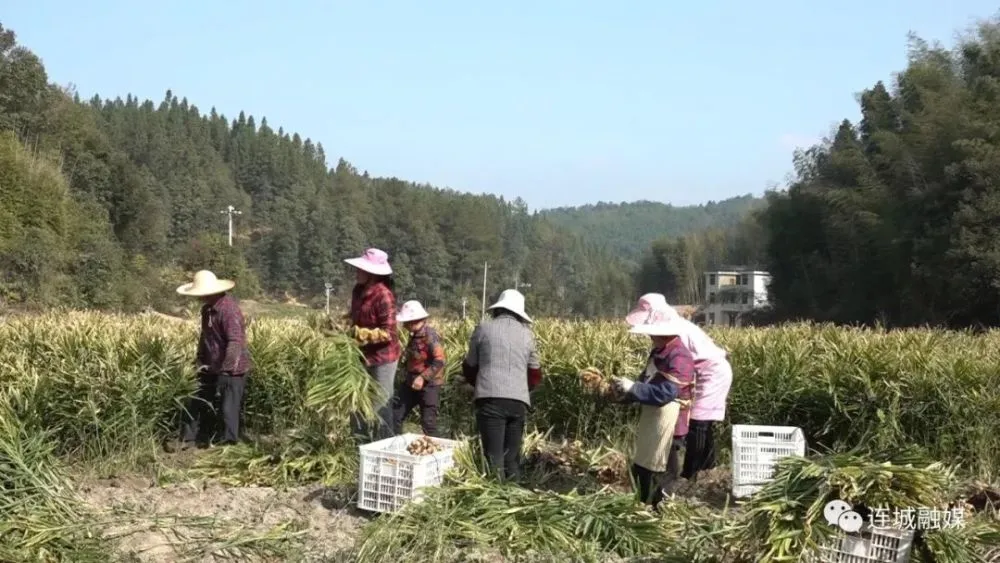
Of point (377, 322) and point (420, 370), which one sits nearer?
point (377, 322)

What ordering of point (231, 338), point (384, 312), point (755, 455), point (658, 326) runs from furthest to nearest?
point (231, 338), point (384, 312), point (755, 455), point (658, 326)

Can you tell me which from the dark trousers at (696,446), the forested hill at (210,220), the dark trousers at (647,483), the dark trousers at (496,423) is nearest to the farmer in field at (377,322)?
the dark trousers at (496,423)

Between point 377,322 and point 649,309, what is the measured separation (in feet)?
6.70

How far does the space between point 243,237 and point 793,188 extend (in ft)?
183

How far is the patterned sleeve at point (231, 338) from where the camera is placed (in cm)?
736

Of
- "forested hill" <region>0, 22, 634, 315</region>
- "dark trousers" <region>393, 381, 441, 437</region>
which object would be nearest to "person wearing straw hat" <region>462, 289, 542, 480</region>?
"dark trousers" <region>393, 381, 441, 437</region>

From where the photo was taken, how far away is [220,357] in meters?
7.48

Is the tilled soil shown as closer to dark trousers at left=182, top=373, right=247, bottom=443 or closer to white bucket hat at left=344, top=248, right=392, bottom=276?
dark trousers at left=182, top=373, right=247, bottom=443

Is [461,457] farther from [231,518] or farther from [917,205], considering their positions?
[917,205]

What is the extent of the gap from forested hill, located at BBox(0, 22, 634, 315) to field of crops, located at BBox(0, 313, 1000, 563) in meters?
31.8

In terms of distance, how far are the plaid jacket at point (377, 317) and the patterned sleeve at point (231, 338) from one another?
1.11m

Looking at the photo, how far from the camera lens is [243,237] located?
8919cm

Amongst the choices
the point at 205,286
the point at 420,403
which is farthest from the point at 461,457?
the point at 205,286

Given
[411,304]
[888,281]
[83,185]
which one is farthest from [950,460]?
[83,185]
